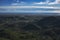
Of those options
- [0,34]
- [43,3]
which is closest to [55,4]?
[43,3]

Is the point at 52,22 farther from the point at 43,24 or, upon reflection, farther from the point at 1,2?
the point at 1,2

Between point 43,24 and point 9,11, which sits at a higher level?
point 9,11

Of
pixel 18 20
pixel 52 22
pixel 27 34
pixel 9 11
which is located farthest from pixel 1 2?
pixel 52 22

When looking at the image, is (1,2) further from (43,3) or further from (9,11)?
(43,3)

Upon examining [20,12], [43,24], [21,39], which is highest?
[20,12]

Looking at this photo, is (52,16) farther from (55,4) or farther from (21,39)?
(21,39)

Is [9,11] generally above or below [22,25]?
above
